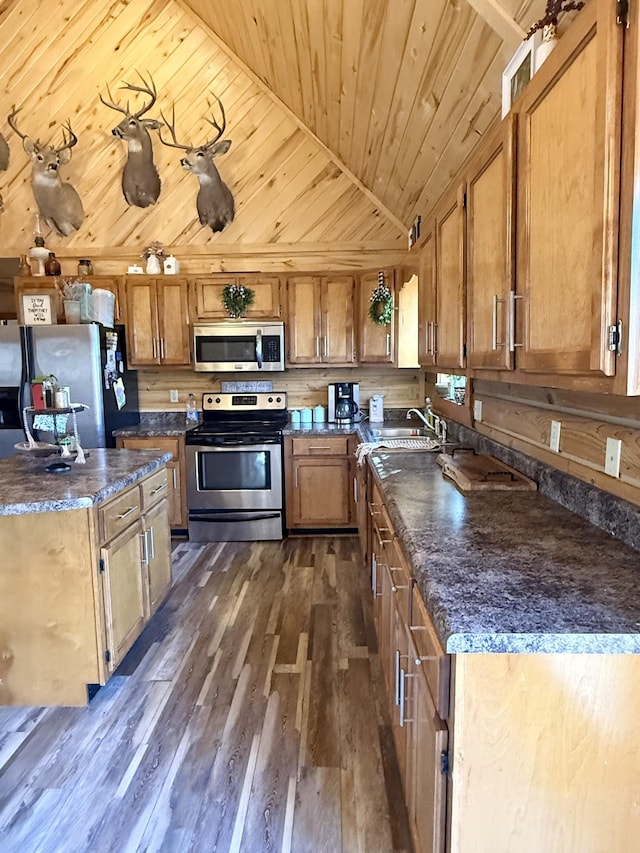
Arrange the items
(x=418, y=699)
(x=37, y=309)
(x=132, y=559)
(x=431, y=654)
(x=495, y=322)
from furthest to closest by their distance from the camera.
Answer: (x=37, y=309), (x=132, y=559), (x=495, y=322), (x=418, y=699), (x=431, y=654)

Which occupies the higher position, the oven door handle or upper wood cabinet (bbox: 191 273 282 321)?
upper wood cabinet (bbox: 191 273 282 321)

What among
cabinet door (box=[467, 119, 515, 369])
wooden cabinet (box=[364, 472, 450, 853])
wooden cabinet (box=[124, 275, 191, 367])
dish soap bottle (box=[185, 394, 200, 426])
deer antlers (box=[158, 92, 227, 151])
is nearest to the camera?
wooden cabinet (box=[364, 472, 450, 853])

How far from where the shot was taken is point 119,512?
231cm

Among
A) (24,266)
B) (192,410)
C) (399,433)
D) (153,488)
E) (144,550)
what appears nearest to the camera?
(144,550)

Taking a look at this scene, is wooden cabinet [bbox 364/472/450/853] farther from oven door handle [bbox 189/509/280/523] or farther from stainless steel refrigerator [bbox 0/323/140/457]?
stainless steel refrigerator [bbox 0/323/140/457]

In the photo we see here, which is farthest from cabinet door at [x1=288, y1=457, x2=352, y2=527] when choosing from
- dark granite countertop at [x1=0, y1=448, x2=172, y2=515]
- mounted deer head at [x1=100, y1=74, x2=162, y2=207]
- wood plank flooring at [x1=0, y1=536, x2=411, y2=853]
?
mounted deer head at [x1=100, y1=74, x2=162, y2=207]

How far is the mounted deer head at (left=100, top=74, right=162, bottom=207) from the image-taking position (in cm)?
416

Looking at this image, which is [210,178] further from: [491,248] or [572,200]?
[572,200]

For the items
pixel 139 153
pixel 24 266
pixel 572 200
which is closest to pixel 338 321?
pixel 139 153

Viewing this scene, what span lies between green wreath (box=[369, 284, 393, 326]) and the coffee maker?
0.65 m

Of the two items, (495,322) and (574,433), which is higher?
(495,322)

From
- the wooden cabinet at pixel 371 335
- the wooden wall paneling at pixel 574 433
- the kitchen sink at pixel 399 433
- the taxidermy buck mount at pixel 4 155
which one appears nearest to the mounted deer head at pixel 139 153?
the taxidermy buck mount at pixel 4 155

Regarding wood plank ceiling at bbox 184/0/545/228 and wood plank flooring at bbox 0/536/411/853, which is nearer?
wood plank flooring at bbox 0/536/411/853

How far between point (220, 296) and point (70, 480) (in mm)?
2460
